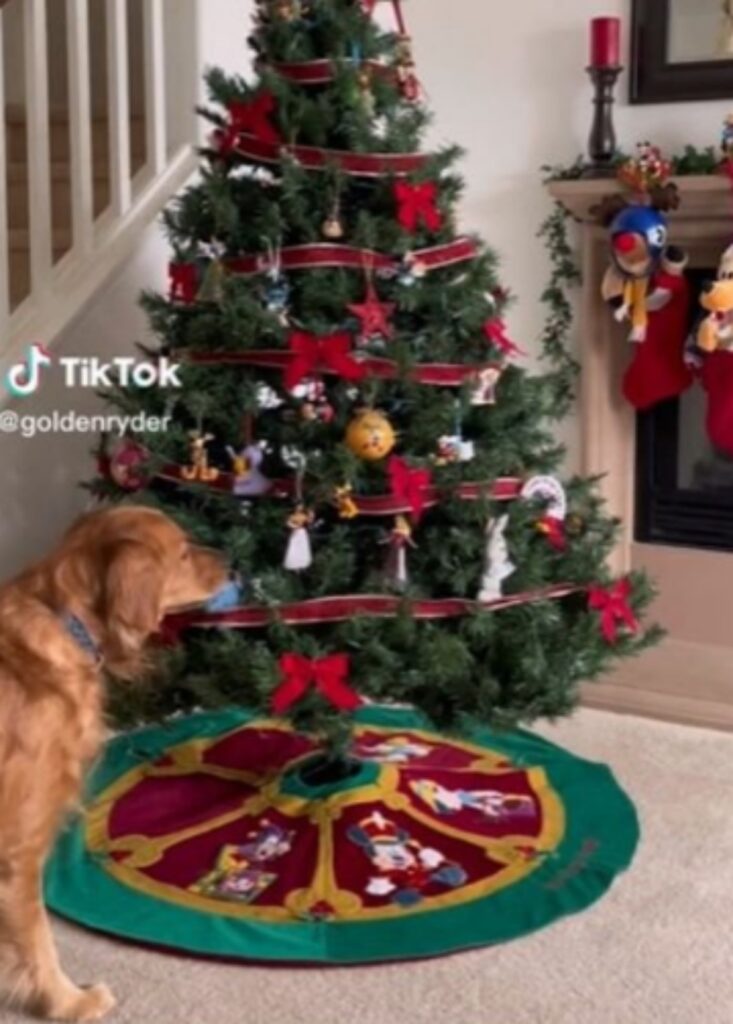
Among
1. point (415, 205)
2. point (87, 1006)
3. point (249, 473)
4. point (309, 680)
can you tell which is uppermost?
point (415, 205)

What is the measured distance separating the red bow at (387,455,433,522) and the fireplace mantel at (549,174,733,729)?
3.70 ft

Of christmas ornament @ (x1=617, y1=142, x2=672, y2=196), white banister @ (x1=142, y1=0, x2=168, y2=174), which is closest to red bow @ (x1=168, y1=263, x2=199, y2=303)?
white banister @ (x1=142, y1=0, x2=168, y2=174)

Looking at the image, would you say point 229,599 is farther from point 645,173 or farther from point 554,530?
point 645,173

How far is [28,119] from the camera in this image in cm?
300

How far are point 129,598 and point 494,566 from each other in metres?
0.70

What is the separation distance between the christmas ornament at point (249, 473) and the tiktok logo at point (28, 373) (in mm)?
820

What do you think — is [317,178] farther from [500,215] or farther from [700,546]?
[700,546]

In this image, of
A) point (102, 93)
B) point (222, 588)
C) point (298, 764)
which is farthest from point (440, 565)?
point (102, 93)

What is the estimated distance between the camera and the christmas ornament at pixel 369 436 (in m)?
2.31

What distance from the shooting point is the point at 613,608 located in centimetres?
246

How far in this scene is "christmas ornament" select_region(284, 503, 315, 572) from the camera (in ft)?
7.66

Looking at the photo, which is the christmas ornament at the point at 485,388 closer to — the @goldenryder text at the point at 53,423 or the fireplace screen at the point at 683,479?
→ the @goldenryder text at the point at 53,423

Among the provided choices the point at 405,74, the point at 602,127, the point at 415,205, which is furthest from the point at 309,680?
the point at 602,127

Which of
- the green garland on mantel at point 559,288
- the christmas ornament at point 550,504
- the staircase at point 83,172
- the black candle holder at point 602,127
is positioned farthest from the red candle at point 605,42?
the christmas ornament at point 550,504
